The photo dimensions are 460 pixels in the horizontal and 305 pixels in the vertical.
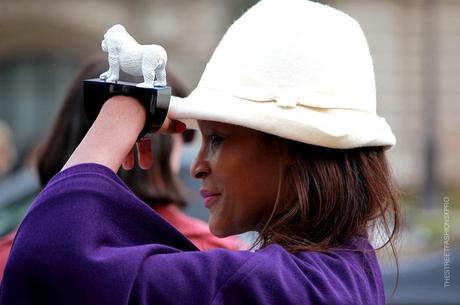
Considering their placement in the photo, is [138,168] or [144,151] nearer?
[144,151]

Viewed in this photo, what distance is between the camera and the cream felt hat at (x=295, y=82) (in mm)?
2010

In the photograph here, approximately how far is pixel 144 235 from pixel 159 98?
0.84 ft

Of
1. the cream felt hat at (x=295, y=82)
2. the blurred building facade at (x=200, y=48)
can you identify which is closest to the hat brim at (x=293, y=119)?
the cream felt hat at (x=295, y=82)

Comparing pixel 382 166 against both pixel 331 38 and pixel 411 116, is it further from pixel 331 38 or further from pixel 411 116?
pixel 411 116

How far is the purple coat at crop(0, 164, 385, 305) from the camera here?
1.79 meters

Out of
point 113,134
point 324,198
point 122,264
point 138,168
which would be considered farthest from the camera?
point 138,168

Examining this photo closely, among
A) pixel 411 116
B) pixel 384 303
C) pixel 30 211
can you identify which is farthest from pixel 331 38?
pixel 411 116

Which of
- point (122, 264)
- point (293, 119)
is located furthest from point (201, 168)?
point (122, 264)

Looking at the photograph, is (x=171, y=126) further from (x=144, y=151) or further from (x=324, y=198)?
(x=324, y=198)

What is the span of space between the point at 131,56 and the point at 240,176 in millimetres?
309

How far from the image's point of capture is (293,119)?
6.56ft

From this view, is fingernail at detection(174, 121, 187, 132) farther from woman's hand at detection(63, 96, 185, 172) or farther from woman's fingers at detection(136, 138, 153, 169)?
woman's hand at detection(63, 96, 185, 172)

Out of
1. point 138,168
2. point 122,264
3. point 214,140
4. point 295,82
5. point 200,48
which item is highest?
point 295,82

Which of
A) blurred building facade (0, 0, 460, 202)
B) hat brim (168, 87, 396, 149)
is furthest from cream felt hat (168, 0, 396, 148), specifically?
blurred building facade (0, 0, 460, 202)
